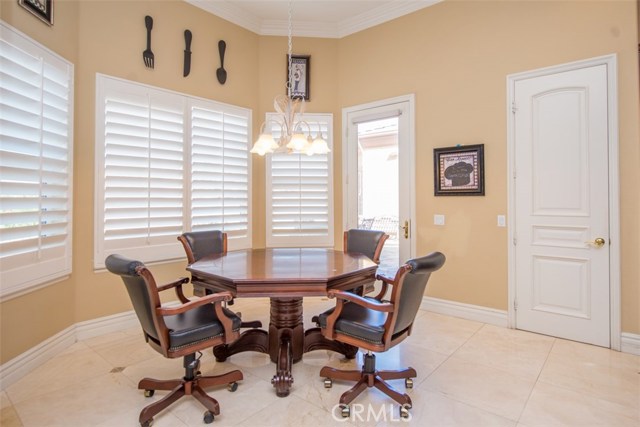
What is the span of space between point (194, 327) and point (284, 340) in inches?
30.2

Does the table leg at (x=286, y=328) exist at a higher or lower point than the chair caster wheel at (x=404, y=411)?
higher

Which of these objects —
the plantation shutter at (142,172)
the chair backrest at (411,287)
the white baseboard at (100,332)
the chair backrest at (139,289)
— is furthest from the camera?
the plantation shutter at (142,172)

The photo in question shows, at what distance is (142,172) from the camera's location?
3.35 m

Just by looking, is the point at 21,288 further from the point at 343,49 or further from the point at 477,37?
the point at 477,37

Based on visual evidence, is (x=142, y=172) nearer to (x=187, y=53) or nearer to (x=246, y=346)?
(x=187, y=53)

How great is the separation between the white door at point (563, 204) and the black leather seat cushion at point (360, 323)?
1964mm

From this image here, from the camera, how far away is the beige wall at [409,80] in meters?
2.75

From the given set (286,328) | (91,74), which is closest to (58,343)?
(286,328)

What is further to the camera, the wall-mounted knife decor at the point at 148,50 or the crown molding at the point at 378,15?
the crown molding at the point at 378,15

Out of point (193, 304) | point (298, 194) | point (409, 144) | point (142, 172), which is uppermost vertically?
point (409, 144)

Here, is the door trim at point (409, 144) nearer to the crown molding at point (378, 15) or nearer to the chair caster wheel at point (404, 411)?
the crown molding at point (378, 15)

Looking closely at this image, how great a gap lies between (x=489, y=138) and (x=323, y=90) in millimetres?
2227

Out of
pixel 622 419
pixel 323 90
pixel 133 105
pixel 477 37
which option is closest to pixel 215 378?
pixel 622 419

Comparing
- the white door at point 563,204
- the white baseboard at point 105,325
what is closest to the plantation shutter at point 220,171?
the white baseboard at point 105,325
